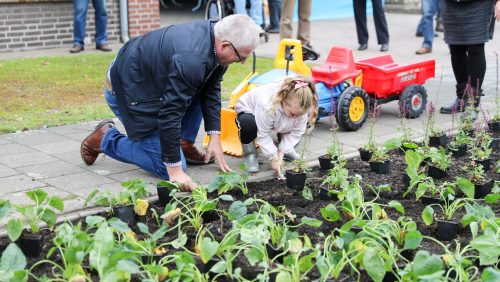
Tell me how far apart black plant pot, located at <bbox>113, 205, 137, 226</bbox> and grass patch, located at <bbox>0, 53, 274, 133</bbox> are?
2.65 metres

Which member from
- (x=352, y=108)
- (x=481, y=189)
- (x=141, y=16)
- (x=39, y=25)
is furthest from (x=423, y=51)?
(x=481, y=189)

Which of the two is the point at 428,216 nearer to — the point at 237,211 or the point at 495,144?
the point at 237,211

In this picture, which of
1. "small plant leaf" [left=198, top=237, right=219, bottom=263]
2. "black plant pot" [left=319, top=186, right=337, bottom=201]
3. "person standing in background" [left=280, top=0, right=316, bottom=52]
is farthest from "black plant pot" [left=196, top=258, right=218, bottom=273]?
"person standing in background" [left=280, top=0, right=316, bottom=52]

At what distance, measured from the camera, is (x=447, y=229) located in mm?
4352

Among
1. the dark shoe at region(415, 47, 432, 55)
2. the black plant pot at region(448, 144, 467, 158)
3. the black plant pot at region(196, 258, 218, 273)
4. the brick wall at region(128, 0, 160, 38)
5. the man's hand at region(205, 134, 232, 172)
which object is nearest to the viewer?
the black plant pot at region(196, 258, 218, 273)

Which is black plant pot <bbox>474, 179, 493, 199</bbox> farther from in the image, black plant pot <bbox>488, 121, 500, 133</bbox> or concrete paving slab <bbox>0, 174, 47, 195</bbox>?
concrete paving slab <bbox>0, 174, 47, 195</bbox>

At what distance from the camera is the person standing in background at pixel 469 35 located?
7258 millimetres

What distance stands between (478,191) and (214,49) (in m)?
1.85

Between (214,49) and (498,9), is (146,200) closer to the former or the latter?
(214,49)

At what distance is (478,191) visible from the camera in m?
5.13

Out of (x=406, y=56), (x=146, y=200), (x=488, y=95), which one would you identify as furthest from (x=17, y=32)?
(x=146, y=200)

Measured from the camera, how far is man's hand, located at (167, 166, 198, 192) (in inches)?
197

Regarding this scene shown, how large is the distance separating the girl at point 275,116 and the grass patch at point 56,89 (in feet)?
6.85

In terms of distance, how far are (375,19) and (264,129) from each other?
259 inches
